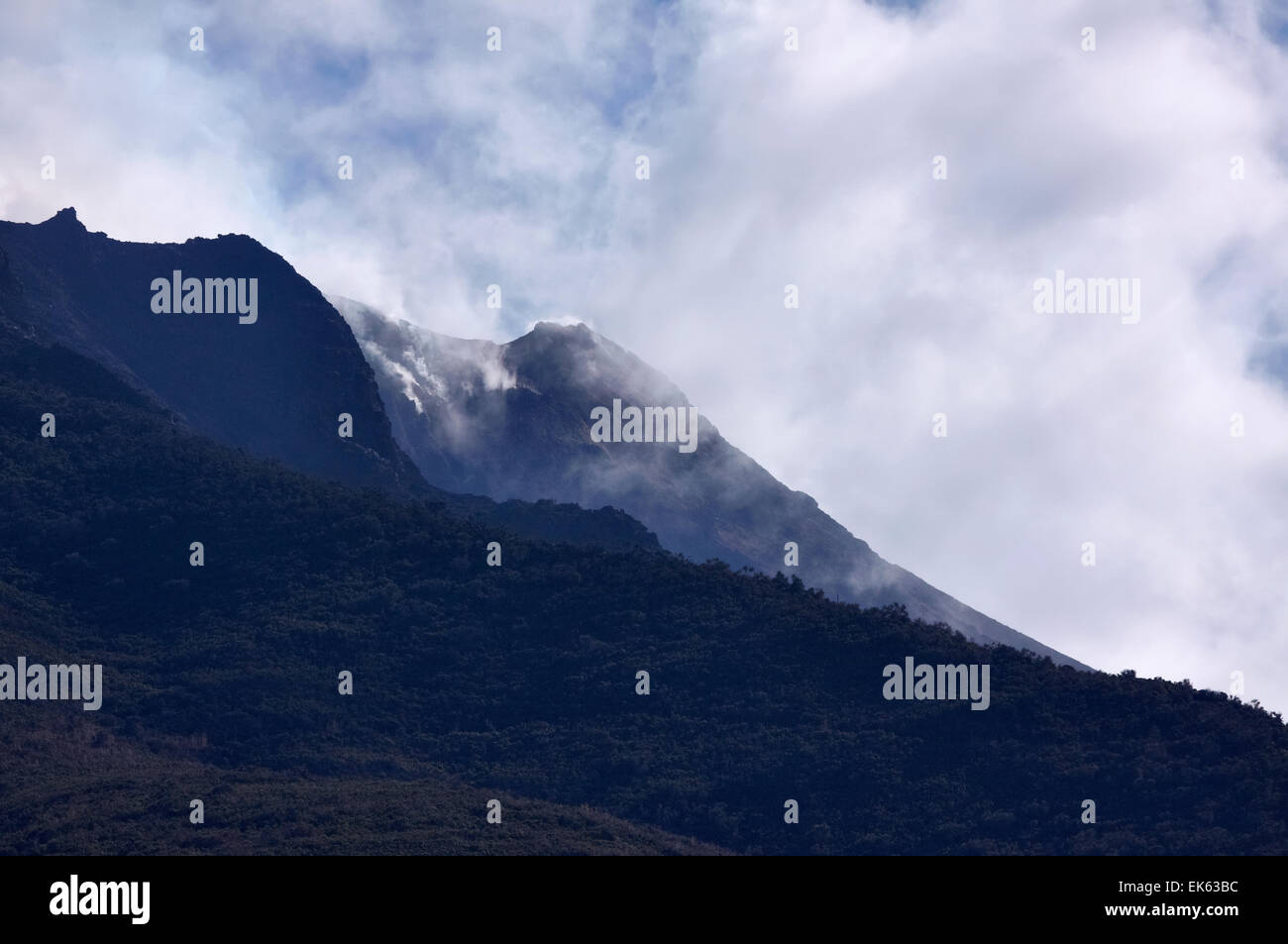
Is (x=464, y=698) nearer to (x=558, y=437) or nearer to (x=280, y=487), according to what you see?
(x=280, y=487)
